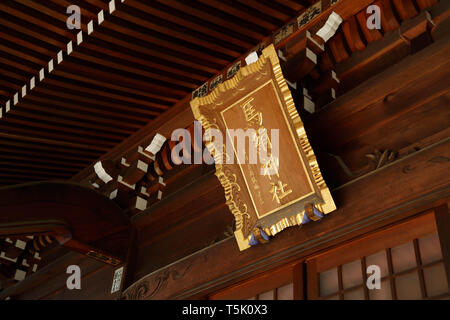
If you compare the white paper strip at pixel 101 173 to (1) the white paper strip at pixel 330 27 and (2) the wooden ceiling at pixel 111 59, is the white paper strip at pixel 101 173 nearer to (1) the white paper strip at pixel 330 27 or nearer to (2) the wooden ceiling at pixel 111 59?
(2) the wooden ceiling at pixel 111 59

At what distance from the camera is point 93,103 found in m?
4.52

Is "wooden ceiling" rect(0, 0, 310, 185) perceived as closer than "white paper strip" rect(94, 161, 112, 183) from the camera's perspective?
Yes

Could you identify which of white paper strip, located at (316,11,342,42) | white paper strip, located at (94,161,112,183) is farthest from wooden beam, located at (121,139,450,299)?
white paper strip, located at (94,161,112,183)

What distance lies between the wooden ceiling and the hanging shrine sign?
652 mm

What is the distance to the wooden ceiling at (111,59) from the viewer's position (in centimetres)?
377

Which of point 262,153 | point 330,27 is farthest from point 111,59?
point 330,27

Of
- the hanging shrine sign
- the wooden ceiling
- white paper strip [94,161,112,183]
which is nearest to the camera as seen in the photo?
the hanging shrine sign

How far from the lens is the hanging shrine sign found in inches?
125

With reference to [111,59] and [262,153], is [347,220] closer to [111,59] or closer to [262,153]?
[262,153]

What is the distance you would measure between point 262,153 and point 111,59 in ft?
5.17

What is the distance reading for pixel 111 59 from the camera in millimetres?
4109

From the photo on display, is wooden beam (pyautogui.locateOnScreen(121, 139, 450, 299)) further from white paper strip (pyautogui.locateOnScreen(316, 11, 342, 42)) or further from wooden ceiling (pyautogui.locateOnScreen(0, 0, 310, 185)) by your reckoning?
wooden ceiling (pyautogui.locateOnScreen(0, 0, 310, 185))

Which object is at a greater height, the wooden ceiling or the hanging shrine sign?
the wooden ceiling

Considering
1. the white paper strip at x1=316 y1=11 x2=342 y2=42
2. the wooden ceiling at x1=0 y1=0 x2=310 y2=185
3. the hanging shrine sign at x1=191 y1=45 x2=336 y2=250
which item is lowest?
the hanging shrine sign at x1=191 y1=45 x2=336 y2=250
